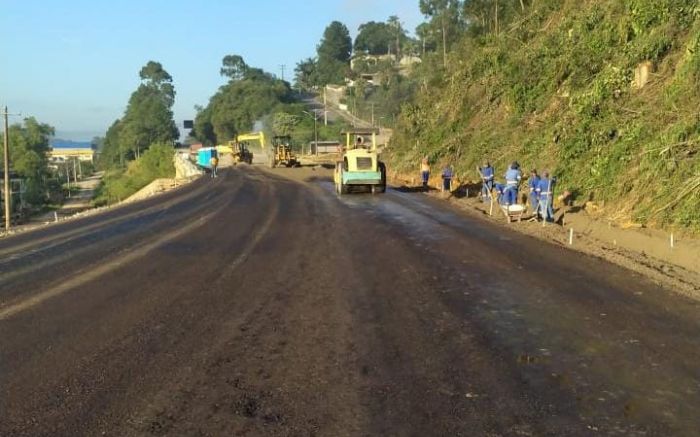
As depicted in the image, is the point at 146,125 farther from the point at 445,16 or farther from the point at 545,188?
the point at 545,188

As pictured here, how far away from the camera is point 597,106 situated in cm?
1958

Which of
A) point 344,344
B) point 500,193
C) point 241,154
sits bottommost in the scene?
point 344,344

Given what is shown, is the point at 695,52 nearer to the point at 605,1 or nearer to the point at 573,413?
the point at 605,1

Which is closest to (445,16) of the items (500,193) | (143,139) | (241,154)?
(241,154)

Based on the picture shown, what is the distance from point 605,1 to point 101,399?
25086 millimetres

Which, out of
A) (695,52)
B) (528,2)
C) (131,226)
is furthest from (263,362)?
(528,2)

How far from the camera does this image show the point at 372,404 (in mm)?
4992

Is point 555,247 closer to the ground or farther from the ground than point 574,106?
closer to the ground

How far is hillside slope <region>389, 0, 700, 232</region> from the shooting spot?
14.2 m

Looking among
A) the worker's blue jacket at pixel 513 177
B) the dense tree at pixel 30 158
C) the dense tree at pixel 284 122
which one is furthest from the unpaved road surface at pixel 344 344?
the dense tree at pixel 30 158

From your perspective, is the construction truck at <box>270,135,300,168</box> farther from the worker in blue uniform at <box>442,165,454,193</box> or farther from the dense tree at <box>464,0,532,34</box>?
the worker in blue uniform at <box>442,165,454,193</box>

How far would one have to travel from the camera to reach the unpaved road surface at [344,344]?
15.7ft

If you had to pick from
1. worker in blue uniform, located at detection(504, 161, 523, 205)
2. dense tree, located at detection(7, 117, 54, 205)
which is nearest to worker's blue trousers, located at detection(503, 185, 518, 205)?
worker in blue uniform, located at detection(504, 161, 523, 205)

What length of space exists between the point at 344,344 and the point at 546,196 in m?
11.2
